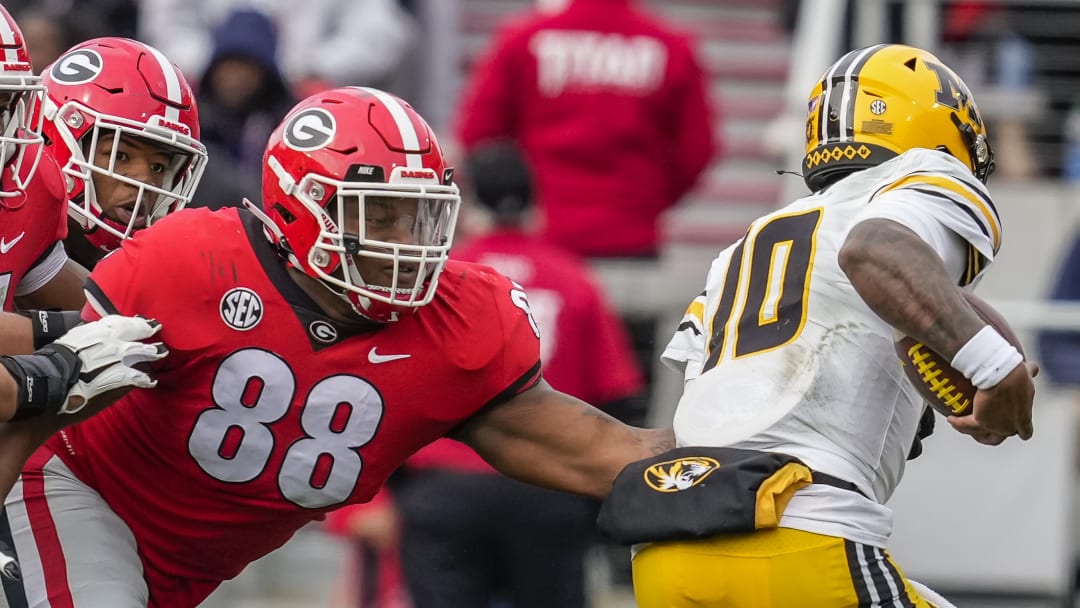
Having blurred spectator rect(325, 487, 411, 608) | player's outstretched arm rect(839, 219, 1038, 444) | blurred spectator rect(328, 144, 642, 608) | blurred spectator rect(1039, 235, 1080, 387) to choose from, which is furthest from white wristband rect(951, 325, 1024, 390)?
blurred spectator rect(1039, 235, 1080, 387)

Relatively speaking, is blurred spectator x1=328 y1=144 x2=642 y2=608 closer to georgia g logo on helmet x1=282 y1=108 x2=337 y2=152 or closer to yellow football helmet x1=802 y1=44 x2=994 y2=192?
georgia g logo on helmet x1=282 y1=108 x2=337 y2=152

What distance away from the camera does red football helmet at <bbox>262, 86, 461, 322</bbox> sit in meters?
4.08

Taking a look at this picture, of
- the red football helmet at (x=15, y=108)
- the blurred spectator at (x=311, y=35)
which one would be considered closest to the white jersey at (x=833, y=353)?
the red football helmet at (x=15, y=108)

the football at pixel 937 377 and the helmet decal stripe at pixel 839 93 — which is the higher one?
the helmet decal stripe at pixel 839 93

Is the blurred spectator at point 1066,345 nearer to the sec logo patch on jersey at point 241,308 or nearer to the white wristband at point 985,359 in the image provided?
the white wristband at point 985,359

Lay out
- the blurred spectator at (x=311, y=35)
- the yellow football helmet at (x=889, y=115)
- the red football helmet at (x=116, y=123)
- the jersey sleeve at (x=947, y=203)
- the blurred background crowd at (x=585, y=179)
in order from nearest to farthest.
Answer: the jersey sleeve at (x=947, y=203) < the yellow football helmet at (x=889, y=115) < the red football helmet at (x=116, y=123) < the blurred background crowd at (x=585, y=179) < the blurred spectator at (x=311, y=35)

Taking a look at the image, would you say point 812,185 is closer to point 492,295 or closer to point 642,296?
point 492,295

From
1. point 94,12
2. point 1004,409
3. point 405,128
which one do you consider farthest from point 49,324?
point 94,12

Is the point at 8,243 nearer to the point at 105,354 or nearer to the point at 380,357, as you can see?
the point at 105,354

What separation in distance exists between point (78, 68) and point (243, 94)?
2815 millimetres

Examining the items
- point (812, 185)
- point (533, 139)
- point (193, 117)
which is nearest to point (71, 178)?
point (193, 117)

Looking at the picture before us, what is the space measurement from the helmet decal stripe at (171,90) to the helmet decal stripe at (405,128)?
70 cm

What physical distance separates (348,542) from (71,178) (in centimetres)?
360

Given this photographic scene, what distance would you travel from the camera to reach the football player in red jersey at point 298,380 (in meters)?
4.09
